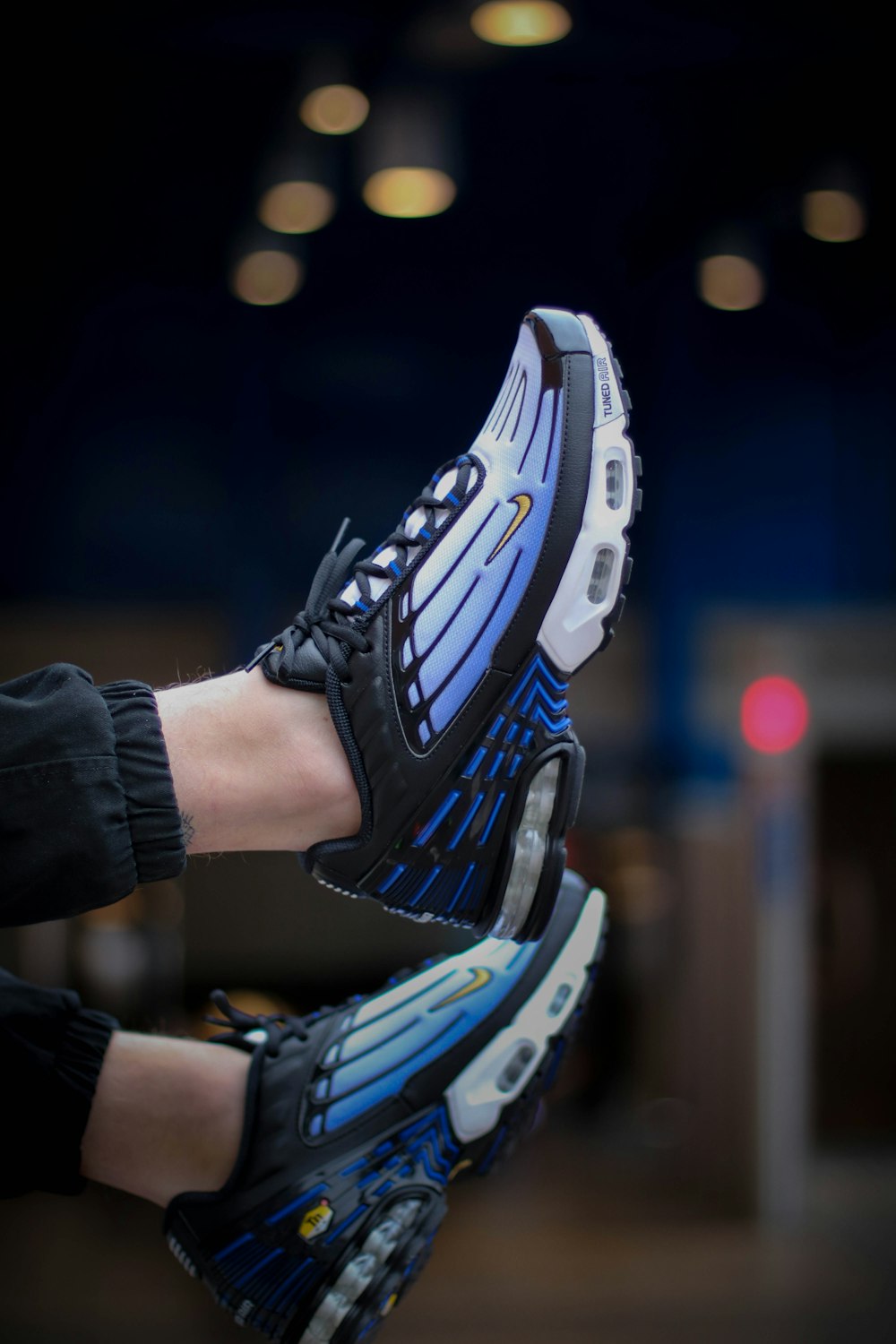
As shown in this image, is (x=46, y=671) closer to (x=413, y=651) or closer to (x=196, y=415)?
(x=413, y=651)

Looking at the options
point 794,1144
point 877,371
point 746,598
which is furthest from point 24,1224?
point 877,371

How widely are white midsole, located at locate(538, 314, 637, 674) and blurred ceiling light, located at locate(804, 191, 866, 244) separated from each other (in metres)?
2.46

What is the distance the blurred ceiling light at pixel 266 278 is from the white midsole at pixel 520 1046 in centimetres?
236

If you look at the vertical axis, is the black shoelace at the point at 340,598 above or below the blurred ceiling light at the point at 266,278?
below

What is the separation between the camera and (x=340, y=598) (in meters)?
1.03

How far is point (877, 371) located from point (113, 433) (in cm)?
215

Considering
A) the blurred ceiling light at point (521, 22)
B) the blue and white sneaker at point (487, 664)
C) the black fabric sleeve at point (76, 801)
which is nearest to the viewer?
the black fabric sleeve at point (76, 801)

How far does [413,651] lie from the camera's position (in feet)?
3.22

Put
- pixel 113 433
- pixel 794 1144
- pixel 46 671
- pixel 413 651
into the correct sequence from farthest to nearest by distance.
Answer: pixel 113 433 < pixel 794 1144 < pixel 413 651 < pixel 46 671

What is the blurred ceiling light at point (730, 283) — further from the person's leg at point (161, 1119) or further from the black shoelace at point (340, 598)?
the person's leg at point (161, 1119)

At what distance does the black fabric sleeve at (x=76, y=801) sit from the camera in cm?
80

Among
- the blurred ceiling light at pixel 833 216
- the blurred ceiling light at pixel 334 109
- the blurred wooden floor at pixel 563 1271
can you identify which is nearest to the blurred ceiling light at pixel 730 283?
the blurred ceiling light at pixel 833 216

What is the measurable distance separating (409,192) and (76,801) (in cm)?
247

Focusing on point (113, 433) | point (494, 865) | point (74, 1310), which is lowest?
point (74, 1310)
